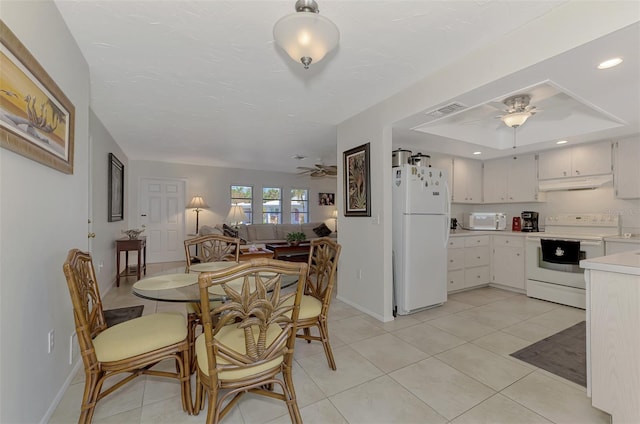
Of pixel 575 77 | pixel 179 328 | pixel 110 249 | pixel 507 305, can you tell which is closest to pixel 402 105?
pixel 575 77

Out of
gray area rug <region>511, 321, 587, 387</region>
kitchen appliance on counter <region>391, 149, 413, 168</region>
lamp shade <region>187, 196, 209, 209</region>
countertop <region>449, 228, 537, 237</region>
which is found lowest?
gray area rug <region>511, 321, 587, 387</region>

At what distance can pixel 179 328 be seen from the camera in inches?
65.5

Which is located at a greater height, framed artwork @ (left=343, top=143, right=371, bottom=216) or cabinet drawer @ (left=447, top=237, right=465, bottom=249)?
framed artwork @ (left=343, top=143, right=371, bottom=216)

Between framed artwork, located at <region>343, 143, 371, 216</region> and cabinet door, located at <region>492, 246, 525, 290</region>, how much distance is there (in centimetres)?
257

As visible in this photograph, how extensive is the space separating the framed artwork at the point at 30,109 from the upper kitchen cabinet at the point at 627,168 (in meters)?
5.55

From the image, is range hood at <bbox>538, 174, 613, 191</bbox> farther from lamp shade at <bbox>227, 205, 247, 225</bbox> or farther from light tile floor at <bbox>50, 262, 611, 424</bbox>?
lamp shade at <bbox>227, 205, 247, 225</bbox>

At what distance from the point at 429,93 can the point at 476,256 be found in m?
2.89

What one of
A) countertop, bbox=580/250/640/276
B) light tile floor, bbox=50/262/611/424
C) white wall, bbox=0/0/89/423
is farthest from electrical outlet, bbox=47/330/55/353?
countertop, bbox=580/250/640/276

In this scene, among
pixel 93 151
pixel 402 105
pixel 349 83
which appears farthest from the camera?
pixel 93 151

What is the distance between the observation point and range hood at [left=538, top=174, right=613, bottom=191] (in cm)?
364

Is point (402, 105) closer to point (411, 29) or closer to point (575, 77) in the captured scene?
point (411, 29)

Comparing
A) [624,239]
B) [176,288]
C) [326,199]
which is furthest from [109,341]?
[326,199]

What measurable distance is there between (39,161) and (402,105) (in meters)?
2.73

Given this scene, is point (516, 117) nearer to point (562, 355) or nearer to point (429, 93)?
point (429, 93)
